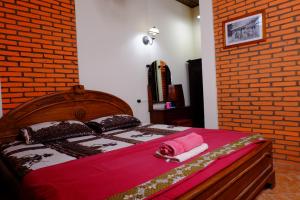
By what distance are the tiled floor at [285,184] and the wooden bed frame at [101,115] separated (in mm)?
83

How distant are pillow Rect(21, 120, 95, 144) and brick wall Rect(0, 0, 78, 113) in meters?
0.48

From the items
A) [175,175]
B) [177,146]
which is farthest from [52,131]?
[175,175]

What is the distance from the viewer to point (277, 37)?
2.85 meters

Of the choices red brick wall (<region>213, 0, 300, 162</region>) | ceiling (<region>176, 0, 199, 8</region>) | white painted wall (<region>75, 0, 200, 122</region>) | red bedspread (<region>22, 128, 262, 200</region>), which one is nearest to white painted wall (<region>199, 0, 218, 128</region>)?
red brick wall (<region>213, 0, 300, 162</region>)

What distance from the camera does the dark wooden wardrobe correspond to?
4926 millimetres

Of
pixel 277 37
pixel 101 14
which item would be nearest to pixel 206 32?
pixel 277 37

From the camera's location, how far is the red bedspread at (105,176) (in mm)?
1131

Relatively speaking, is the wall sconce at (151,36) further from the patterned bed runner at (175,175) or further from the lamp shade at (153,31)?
the patterned bed runner at (175,175)

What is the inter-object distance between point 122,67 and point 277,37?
91.3 inches

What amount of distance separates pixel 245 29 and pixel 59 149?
9.43ft

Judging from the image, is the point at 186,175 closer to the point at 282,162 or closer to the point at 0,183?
the point at 0,183

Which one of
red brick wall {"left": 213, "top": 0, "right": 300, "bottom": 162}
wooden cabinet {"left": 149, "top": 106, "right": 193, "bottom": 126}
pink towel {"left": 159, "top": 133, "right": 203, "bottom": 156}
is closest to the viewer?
pink towel {"left": 159, "top": 133, "right": 203, "bottom": 156}

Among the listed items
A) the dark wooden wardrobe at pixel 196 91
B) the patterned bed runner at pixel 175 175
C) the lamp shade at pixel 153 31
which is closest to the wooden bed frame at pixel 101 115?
the patterned bed runner at pixel 175 175

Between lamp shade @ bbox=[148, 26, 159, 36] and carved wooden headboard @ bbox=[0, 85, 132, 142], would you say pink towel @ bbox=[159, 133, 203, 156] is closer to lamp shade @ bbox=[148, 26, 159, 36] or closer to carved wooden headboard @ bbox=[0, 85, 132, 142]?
carved wooden headboard @ bbox=[0, 85, 132, 142]
